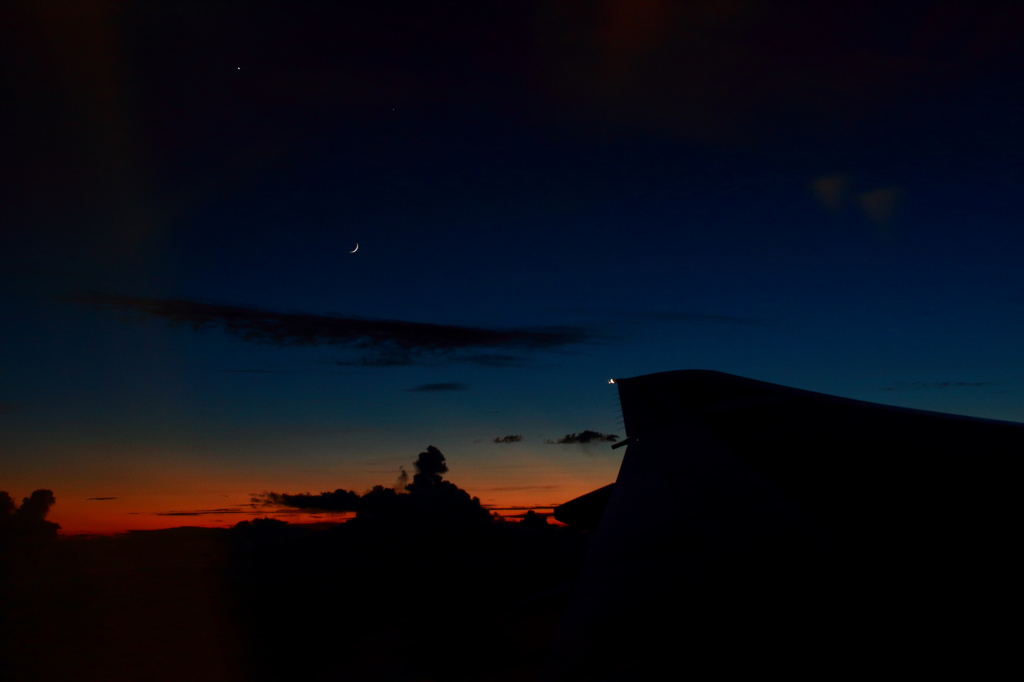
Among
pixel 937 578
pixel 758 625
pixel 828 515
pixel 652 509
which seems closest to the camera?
pixel 758 625


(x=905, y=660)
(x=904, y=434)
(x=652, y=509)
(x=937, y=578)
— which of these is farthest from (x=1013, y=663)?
(x=904, y=434)

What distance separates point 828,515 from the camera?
534 centimetres

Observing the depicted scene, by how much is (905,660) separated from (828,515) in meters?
2.39

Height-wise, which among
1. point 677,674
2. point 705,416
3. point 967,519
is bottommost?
point 677,674

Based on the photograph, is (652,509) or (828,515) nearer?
(828,515)

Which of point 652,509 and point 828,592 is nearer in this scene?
point 828,592

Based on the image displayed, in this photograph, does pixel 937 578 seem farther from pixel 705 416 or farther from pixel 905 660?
pixel 705 416

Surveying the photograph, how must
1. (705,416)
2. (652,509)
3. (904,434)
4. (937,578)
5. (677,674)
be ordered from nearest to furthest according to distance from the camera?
(677,674), (937,578), (652,509), (904,434), (705,416)

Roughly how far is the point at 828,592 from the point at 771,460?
140 inches

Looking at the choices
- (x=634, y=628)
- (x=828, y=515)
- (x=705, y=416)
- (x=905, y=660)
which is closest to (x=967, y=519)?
(x=828, y=515)

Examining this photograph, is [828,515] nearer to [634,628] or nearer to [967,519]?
[967,519]

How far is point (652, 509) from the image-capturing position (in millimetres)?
6938

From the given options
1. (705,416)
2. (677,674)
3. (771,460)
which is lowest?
(677,674)

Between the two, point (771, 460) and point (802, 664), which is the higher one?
point (771, 460)
